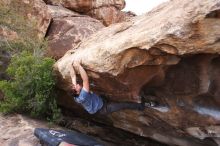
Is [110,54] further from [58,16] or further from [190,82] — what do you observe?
[58,16]

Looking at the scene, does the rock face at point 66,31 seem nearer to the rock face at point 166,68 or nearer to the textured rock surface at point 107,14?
the textured rock surface at point 107,14

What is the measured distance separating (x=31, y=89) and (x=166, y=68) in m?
4.48

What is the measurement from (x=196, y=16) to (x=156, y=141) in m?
5.05

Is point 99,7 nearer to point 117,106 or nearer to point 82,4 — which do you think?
point 82,4

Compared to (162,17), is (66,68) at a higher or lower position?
lower

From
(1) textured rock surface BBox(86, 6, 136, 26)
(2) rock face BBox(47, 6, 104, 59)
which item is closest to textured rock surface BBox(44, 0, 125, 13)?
(1) textured rock surface BBox(86, 6, 136, 26)

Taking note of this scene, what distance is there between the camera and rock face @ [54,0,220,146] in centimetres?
712

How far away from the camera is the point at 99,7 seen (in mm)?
21469

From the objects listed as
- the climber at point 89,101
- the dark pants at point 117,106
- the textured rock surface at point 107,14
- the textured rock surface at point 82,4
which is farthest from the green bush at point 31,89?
the textured rock surface at point 107,14

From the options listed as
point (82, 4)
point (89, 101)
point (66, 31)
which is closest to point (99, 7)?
point (82, 4)

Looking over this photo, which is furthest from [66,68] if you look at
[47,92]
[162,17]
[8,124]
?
[162,17]

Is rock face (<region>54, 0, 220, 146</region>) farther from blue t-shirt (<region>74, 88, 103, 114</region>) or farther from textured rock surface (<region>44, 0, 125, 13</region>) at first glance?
textured rock surface (<region>44, 0, 125, 13</region>)

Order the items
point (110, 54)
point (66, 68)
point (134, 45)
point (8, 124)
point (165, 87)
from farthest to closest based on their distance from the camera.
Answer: point (8, 124), point (66, 68), point (165, 87), point (110, 54), point (134, 45)

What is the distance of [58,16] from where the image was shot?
17.7 m
